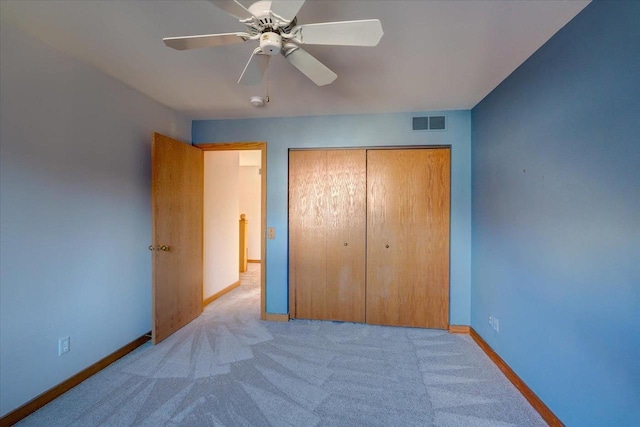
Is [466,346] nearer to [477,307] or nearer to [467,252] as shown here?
[477,307]

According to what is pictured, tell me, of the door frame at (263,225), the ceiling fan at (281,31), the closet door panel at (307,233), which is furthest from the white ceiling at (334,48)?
the closet door panel at (307,233)

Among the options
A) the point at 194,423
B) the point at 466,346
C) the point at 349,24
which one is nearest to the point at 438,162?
the point at 466,346

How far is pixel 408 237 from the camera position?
302 cm

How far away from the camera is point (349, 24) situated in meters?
1.17

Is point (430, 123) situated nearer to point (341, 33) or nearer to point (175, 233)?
point (341, 33)

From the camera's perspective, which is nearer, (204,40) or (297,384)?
(204,40)

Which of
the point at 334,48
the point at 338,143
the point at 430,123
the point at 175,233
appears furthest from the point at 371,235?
the point at 175,233

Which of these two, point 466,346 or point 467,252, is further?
point 467,252

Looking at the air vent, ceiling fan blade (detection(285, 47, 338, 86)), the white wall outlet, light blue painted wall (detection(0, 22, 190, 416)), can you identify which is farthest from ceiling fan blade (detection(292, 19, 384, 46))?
the white wall outlet

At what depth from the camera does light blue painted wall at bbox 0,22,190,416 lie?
165 centimetres

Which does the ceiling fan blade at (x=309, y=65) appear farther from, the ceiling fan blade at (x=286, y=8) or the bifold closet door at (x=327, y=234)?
the bifold closet door at (x=327, y=234)

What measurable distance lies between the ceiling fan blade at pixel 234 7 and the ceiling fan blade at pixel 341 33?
0.22 m

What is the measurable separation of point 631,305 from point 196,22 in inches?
102

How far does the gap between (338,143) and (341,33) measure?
1.92 metres
